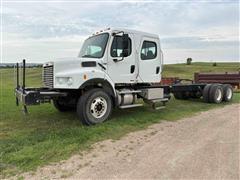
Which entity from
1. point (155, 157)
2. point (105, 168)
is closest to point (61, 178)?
point (105, 168)

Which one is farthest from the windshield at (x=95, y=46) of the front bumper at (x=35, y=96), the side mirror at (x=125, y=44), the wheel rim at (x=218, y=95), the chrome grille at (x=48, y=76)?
the wheel rim at (x=218, y=95)

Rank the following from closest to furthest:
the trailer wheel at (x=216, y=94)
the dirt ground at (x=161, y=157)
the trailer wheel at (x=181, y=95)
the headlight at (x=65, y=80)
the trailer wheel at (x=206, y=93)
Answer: the dirt ground at (x=161, y=157) < the headlight at (x=65, y=80) < the trailer wheel at (x=216, y=94) < the trailer wheel at (x=206, y=93) < the trailer wheel at (x=181, y=95)

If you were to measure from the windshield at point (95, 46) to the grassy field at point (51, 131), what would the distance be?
6.25ft

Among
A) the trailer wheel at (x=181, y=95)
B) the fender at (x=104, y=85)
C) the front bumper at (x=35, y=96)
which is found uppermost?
the fender at (x=104, y=85)

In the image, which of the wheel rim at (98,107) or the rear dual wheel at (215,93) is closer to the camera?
the wheel rim at (98,107)

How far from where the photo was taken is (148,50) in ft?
31.5

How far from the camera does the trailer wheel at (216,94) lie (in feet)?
40.6

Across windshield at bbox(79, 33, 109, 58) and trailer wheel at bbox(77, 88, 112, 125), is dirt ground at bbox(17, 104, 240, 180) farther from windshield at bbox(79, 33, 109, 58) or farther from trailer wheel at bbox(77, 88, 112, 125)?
windshield at bbox(79, 33, 109, 58)

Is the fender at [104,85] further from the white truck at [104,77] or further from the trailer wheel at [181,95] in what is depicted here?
the trailer wheel at [181,95]

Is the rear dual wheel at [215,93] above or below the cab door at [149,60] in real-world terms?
below

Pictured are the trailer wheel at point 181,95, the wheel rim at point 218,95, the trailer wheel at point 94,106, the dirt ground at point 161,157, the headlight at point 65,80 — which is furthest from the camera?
the trailer wheel at point 181,95

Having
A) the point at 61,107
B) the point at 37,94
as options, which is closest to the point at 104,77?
the point at 37,94

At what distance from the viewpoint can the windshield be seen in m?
8.42

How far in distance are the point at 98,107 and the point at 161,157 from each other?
10.2 feet
